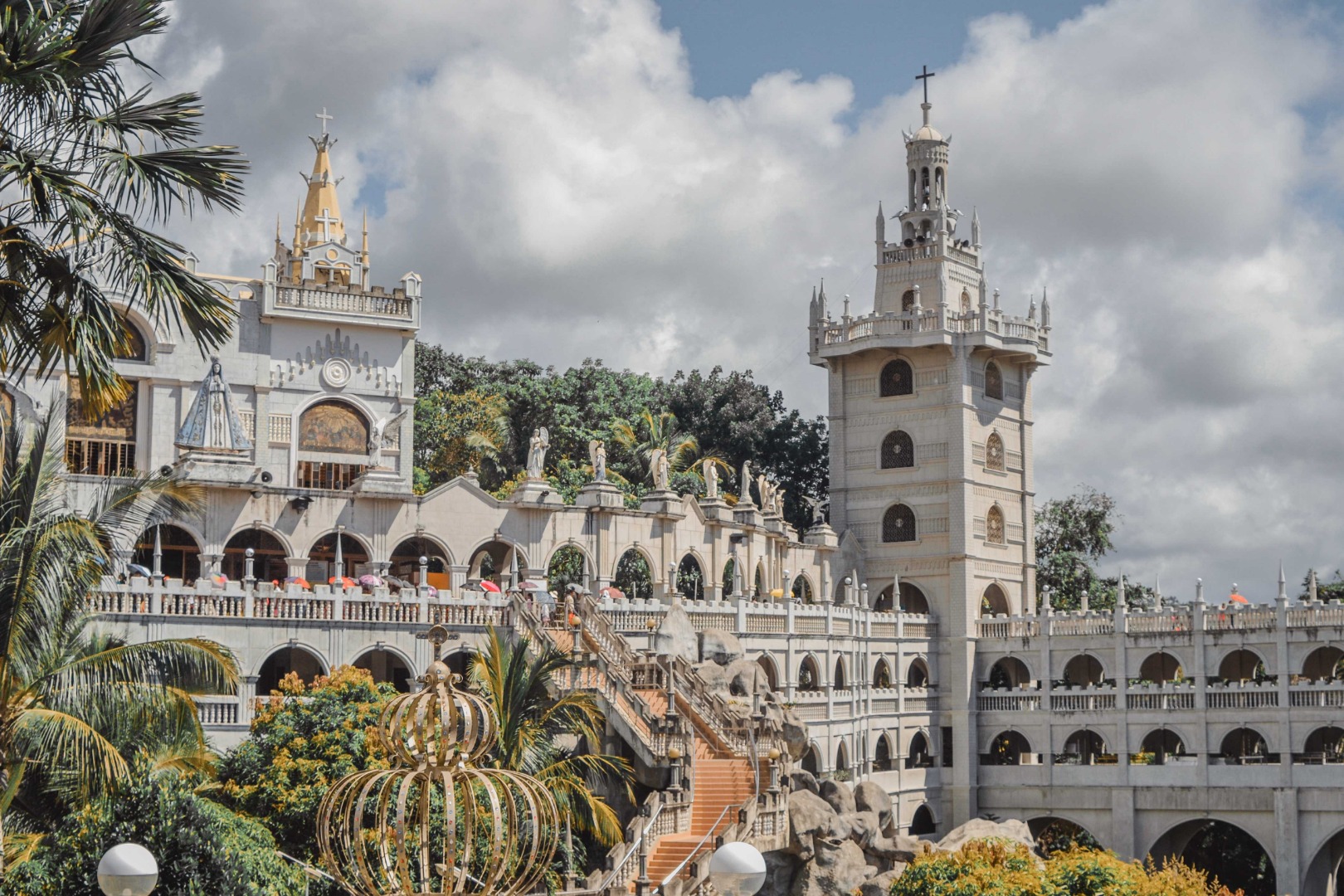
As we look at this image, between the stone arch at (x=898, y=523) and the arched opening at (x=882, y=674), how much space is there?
5.00 metres

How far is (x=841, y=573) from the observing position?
2338 inches

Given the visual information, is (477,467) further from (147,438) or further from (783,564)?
(147,438)

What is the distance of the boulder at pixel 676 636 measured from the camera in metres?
41.2

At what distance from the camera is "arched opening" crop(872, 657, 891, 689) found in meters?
56.8

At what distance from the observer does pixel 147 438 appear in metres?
45.4

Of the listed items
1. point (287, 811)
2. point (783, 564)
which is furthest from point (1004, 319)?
point (287, 811)

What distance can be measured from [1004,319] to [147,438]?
29777mm

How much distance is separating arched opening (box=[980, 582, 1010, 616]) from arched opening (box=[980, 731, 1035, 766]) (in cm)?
411

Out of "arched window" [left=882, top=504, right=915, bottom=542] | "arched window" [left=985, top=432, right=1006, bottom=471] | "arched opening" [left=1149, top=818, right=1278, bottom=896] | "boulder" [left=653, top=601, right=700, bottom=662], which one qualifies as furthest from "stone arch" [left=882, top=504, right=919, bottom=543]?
"boulder" [left=653, top=601, right=700, bottom=662]

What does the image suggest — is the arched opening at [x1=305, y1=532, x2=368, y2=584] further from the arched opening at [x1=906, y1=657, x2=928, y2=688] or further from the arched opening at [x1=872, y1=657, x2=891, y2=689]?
the arched opening at [x1=906, y1=657, x2=928, y2=688]

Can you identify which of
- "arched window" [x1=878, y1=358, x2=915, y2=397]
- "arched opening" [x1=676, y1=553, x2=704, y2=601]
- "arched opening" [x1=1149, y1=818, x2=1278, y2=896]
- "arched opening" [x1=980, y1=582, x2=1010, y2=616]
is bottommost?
"arched opening" [x1=1149, y1=818, x2=1278, y2=896]

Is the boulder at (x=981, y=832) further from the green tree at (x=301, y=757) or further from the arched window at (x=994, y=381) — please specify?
the arched window at (x=994, y=381)

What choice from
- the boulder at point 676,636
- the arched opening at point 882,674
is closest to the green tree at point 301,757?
the boulder at point 676,636

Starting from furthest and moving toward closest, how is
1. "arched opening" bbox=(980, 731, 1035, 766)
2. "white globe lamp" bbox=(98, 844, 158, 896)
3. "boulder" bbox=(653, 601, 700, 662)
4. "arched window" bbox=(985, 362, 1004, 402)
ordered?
"arched window" bbox=(985, 362, 1004, 402) < "arched opening" bbox=(980, 731, 1035, 766) < "boulder" bbox=(653, 601, 700, 662) < "white globe lamp" bbox=(98, 844, 158, 896)
